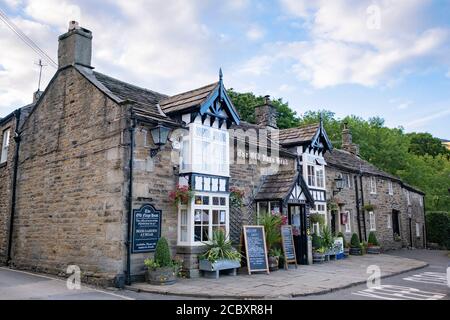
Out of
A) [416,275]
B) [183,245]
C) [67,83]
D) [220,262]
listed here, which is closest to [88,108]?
[67,83]

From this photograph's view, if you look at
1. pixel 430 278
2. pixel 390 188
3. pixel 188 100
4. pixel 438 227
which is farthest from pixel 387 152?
pixel 188 100

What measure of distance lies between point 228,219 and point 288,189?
2.98m

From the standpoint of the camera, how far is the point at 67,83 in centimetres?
1352

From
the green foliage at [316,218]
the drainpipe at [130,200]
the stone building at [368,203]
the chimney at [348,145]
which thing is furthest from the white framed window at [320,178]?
the chimney at [348,145]

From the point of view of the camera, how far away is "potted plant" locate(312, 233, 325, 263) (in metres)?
15.8

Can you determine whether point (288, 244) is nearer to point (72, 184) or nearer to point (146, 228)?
point (146, 228)

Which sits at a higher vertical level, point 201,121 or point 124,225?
point 201,121

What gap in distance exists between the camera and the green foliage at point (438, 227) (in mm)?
30125

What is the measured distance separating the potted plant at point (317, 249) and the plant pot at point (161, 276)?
25.3 feet

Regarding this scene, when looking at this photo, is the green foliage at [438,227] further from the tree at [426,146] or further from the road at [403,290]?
the tree at [426,146]

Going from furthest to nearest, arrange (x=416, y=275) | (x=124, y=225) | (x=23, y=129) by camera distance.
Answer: (x=23, y=129) → (x=416, y=275) → (x=124, y=225)

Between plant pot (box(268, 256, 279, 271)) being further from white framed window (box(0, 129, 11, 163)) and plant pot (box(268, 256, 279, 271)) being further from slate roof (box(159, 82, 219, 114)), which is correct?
white framed window (box(0, 129, 11, 163))

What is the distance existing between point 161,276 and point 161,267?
24cm
